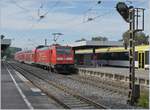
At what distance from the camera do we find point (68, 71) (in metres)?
49.6

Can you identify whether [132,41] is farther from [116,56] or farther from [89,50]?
[89,50]

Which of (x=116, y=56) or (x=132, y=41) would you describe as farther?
(x=116, y=56)

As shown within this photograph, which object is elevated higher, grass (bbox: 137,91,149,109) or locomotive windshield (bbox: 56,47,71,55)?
locomotive windshield (bbox: 56,47,71,55)

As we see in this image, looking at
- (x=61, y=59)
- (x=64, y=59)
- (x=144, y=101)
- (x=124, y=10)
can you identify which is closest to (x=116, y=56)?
(x=64, y=59)

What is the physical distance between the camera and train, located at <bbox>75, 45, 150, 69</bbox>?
46969mm

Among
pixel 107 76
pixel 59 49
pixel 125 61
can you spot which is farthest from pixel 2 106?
pixel 125 61

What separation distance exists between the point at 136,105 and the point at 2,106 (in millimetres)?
5029

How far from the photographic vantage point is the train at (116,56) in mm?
46969

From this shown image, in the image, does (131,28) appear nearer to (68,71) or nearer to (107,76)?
(107,76)

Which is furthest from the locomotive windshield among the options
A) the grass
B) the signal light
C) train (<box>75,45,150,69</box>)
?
the grass

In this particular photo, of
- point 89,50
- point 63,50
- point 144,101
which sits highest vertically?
point 89,50

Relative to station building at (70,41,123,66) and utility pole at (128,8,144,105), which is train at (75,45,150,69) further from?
utility pole at (128,8,144,105)

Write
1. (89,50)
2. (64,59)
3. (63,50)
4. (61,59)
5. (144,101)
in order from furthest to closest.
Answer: (89,50) < (63,50) < (64,59) < (61,59) < (144,101)

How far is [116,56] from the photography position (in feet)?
193
